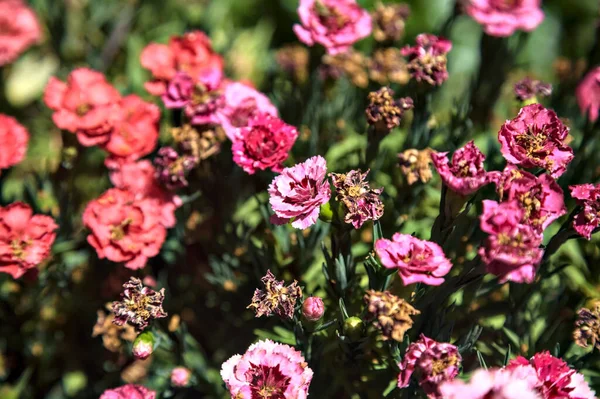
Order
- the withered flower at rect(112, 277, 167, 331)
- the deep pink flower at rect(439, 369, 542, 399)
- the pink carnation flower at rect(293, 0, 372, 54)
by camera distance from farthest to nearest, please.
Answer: the pink carnation flower at rect(293, 0, 372, 54) → the withered flower at rect(112, 277, 167, 331) → the deep pink flower at rect(439, 369, 542, 399)

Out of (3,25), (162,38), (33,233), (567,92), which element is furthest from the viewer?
(162,38)

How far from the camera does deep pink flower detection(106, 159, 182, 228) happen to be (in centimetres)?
137

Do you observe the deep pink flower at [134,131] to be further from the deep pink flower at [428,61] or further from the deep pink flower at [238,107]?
the deep pink flower at [428,61]

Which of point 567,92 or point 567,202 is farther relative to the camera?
point 567,92

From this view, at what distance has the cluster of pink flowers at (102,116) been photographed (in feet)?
4.62

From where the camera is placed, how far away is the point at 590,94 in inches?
59.7

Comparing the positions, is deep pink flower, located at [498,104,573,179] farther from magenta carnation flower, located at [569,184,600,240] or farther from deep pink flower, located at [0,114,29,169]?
deep pink flower, located at [0,114,29,169]

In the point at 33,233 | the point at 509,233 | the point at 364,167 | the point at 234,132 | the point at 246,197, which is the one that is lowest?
the point at 246,197

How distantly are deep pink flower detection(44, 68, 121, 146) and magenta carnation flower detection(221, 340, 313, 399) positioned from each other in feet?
2.28

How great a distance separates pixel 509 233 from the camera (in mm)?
909

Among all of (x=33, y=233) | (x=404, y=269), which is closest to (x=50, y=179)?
(x=33, y=233)

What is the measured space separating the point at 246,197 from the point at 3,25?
108cm

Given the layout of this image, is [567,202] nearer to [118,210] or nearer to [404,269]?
[404,269]

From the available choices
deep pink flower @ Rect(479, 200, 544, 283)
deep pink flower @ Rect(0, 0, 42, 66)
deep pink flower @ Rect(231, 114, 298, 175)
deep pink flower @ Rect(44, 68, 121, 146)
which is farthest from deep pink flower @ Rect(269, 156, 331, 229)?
deep pink flower @ Rect(0, 0, 42, 66)
